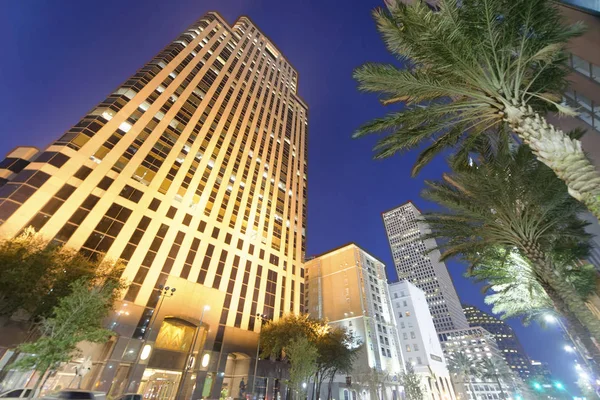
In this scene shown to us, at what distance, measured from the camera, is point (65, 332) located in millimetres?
14547

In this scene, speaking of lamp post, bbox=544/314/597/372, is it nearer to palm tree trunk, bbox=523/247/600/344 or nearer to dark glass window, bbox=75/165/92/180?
palm tree trunk, bbox=523/247/600/344

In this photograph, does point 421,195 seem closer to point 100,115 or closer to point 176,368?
point 176,368

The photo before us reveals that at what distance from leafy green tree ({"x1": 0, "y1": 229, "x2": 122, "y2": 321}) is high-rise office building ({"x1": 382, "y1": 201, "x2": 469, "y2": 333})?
108 metres

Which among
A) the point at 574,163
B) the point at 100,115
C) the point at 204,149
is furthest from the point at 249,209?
the point at 574,163

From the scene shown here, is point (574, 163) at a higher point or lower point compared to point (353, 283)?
lower

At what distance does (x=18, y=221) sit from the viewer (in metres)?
21.4

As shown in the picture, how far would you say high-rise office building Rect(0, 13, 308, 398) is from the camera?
24.2 meters

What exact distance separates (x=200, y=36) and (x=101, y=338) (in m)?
57.5

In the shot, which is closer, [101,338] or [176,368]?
[101,338]

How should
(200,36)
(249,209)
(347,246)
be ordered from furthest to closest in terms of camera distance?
(347,246) < (200,36) < (249,209)

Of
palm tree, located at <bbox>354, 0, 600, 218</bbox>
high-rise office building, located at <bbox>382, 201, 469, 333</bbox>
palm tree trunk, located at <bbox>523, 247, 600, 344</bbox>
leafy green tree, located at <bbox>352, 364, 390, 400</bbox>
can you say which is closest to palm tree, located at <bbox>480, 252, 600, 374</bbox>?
palm tree trunk, located at <bbox>523, 247, 600, 344</bbox>

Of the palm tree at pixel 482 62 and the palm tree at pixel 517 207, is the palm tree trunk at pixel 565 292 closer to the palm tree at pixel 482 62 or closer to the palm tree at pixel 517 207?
the palm tree at pixel 517 207

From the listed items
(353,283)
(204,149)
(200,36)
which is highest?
(200,36)

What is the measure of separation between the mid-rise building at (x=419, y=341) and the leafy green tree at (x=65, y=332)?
70534 millimetres
